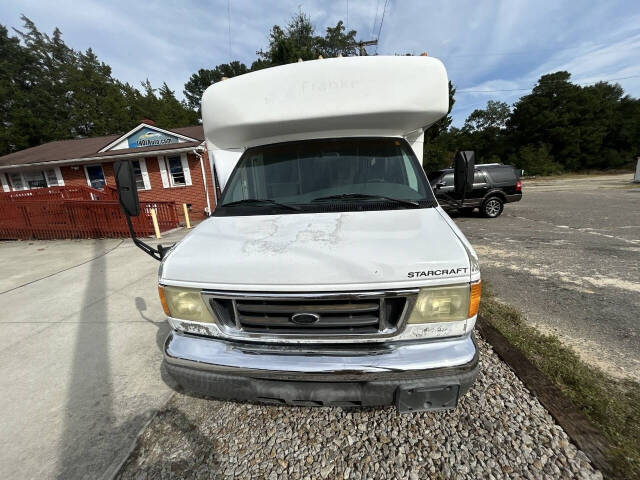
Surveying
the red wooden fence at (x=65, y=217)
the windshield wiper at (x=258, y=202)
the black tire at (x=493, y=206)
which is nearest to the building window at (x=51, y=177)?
the red wooden fence at (x=65, y=217)

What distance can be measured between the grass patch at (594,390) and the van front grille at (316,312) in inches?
60.3

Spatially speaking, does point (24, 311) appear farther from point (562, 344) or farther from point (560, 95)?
point (560, 95)

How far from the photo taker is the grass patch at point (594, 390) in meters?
1.69

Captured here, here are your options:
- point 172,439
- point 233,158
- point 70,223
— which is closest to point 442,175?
point 233,158

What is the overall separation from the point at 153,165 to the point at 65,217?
22.0 ft

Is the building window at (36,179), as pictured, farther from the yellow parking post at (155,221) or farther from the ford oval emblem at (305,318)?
the ford oval emblem at (305,318)

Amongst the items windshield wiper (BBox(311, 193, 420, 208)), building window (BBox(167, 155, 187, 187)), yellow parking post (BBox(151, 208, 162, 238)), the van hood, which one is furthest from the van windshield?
building window (BBox(167, 155, 187, 187))

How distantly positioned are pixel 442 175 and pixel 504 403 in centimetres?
957

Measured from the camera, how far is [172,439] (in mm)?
2004

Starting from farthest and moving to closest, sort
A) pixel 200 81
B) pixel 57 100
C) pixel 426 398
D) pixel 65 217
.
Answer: pixel 200 81, pixel 57 100, pixel 65 217, pixel 426 398

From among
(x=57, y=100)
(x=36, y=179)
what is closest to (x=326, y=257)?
(x=36, y=179)

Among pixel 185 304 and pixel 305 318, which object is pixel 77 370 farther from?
pixel 305 318

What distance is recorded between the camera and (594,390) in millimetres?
2195

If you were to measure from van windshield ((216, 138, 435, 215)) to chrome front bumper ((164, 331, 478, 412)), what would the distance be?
106cm
